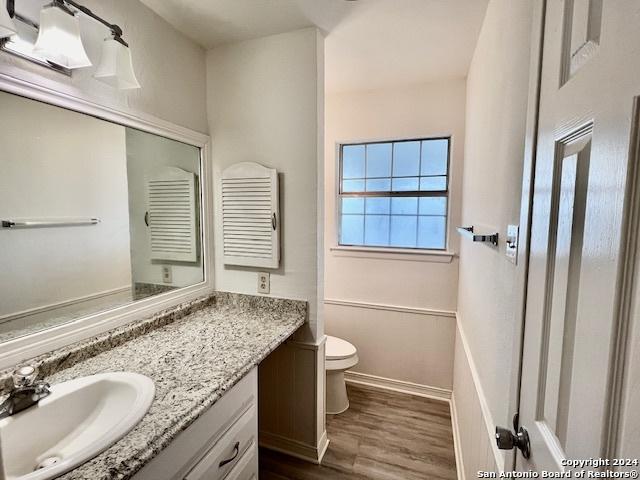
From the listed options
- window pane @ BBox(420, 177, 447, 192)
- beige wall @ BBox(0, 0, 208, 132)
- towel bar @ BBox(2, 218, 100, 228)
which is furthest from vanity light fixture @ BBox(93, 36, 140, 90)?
window pane @ BBox(420, 177, 447, 192)

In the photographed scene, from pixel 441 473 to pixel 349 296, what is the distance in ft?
4.30

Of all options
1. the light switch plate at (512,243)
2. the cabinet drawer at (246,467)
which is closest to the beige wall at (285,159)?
the cabinet drawer at (246,467)

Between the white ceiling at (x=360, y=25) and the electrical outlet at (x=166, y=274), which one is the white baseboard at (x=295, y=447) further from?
the white ceiling at (x=360, y=25)

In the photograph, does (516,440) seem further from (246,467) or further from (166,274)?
(166,274)

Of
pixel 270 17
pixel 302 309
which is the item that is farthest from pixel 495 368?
pixel 270 17

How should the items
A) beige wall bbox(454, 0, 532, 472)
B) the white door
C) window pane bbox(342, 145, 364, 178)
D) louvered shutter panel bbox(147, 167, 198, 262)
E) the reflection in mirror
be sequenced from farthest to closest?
1. window pane bbox(342, 145, 364, 178)
2. louvered shutter panel bbox(147, 167, 198, 262)
3. the reflection in mirror
4. beige wall bbox(454, 0, 532, 472)
5. the white door

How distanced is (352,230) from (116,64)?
1.97 meters

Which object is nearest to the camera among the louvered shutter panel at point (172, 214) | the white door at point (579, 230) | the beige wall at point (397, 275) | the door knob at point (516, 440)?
the white door at point (579, 230)

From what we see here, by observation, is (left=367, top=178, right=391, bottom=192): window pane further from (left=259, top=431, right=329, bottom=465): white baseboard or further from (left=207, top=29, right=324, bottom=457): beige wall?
(left=259, top=431, right=329, bottom=465): white baseboard

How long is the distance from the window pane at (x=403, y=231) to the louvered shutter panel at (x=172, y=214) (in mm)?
1604

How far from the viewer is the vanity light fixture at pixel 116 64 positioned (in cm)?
114

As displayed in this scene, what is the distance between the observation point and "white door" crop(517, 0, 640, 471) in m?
0.38

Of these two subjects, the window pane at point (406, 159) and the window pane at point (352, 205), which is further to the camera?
the window pane at point (352, 205)

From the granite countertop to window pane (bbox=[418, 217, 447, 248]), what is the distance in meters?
1.30
